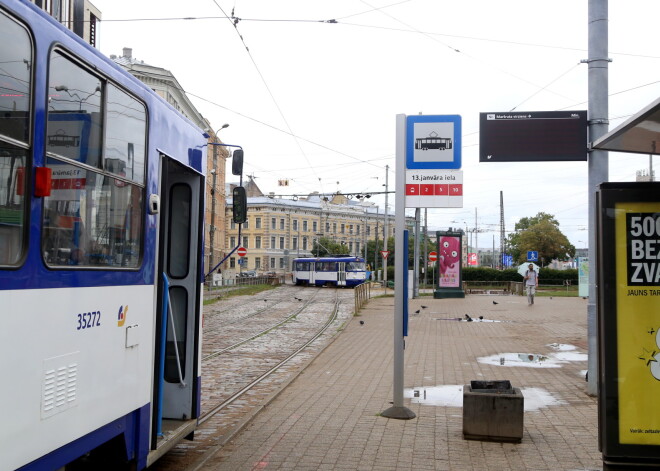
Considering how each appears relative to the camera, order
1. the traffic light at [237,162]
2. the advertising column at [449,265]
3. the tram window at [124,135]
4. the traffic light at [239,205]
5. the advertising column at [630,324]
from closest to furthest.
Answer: the tram window at [124,135]
the advertising column at [630,324]
the traffic light at [239,205]
the traffic light at [237,162]
the advertising column at [449,265]

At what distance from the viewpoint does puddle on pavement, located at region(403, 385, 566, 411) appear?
923cm

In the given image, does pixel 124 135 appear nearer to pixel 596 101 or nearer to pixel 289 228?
pixel 596 101

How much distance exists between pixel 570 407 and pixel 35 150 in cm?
760

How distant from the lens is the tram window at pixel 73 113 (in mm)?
3535

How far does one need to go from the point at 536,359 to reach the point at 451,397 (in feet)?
16.2

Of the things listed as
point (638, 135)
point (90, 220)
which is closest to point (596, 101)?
point (638, 135)

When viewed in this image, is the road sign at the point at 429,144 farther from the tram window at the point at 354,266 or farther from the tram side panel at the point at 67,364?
the tram window at the point at 354,266

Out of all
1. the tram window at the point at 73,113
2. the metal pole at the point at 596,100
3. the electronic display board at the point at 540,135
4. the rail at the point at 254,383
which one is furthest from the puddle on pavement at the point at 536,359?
the tram window at the point at 73,113

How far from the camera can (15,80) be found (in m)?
3.20

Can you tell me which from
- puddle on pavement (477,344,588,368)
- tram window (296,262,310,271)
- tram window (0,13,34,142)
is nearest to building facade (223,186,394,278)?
tram window (296,262,310,271)

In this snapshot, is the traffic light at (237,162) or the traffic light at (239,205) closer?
the traffic light at (239,205)

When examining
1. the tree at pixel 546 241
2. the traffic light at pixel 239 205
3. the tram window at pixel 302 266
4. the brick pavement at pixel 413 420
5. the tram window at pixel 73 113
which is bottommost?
the brick pavement at pixel 413 420

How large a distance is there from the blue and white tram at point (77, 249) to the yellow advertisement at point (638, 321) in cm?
327

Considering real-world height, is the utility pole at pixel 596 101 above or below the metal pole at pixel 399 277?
above
